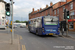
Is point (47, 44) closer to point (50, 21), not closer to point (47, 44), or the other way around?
point (47, 44)

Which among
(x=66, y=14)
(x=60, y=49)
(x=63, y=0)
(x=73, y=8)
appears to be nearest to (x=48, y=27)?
(x=66, y=14)

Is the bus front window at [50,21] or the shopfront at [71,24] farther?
the shopfront at [71,24]

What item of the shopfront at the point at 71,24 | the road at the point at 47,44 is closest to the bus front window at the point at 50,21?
the road at the point at 47,44

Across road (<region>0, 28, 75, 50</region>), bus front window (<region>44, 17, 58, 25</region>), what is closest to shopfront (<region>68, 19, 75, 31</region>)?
bus front window (<region>44, 17, 58, 25</region>)

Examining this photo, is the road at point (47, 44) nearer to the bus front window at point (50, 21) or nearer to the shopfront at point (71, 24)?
the bus front window at point (50, 21)

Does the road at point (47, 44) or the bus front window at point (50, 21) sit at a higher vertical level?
the bus front window at point (50, 21)

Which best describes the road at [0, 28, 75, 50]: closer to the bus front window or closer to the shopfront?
the bus front window

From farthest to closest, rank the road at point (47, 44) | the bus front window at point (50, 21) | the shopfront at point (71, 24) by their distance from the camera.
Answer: the shopfront at point (71, 24), the bus front window at point (50, 21), the road at point (47, 44)

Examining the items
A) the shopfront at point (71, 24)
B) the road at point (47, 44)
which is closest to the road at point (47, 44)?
the road at point (47, 44)

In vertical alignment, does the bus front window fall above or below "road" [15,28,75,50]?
above

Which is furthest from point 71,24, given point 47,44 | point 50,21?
point 47,44

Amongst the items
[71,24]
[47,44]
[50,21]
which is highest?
[50,21]

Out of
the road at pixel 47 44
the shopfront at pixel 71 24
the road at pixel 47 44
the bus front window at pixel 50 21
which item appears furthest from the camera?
the shopfront at pixel 71 24

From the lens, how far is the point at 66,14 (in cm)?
1644
